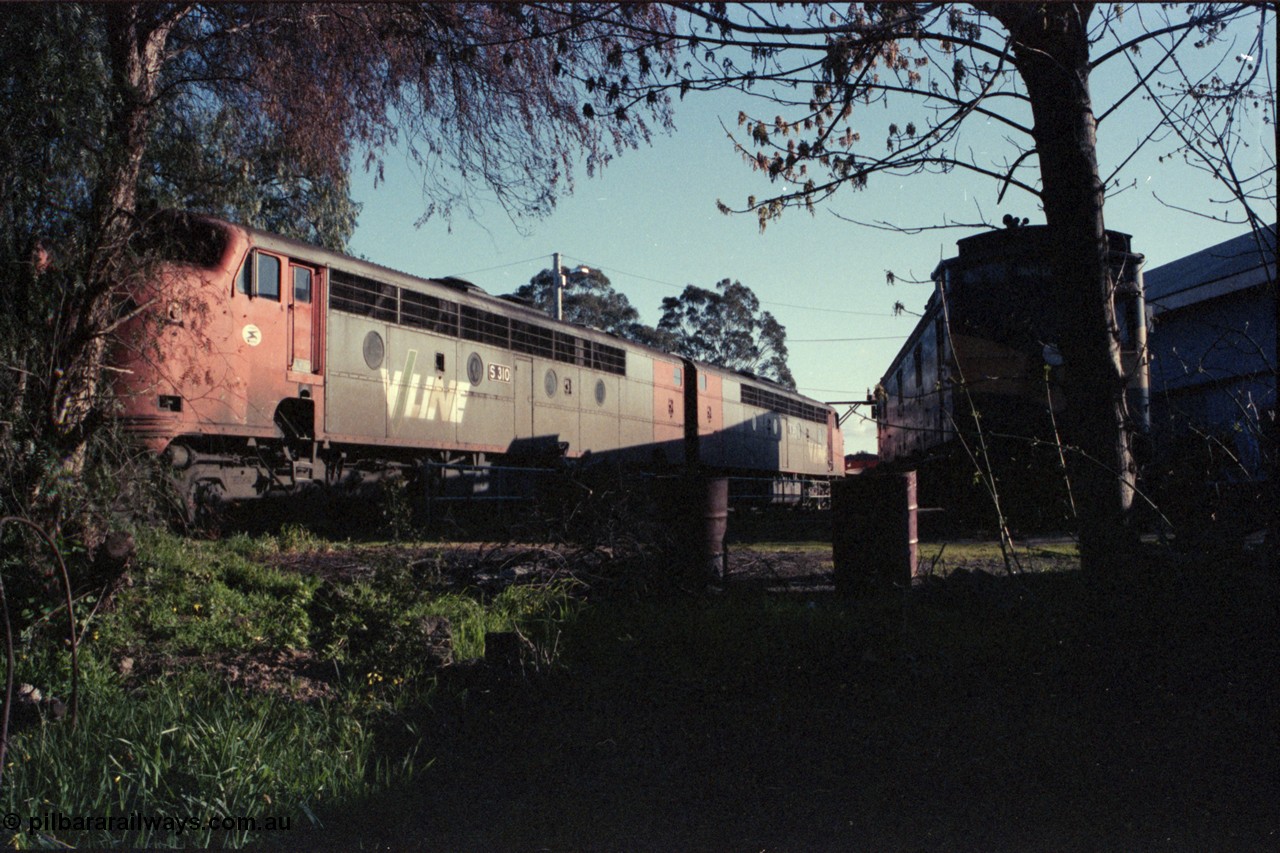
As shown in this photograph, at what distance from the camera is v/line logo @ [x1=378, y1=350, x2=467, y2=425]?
12.6m

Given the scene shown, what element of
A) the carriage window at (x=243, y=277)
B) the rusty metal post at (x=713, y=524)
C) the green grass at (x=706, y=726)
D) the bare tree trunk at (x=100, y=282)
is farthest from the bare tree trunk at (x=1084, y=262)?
the carriage window at (x=243, y=277)

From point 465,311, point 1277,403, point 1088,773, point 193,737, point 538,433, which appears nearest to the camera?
point 1088,773

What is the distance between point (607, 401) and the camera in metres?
18.1

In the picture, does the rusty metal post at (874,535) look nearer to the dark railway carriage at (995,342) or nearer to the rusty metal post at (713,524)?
the rusty metal post at (713,524)

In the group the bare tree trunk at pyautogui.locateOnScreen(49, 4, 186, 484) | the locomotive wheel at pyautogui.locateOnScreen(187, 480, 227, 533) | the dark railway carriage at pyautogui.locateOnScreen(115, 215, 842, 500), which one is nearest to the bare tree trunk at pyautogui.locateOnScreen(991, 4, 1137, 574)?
the bare tree trunk at pyautogui.locateOnScreen(49, 4, 186, 484)

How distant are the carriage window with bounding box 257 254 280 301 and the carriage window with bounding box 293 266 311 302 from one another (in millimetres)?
266

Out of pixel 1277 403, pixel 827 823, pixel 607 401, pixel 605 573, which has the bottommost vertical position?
pixel 827 823

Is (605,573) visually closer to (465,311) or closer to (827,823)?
(827,823)

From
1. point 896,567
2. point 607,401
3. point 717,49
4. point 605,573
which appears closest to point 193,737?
point 605,573

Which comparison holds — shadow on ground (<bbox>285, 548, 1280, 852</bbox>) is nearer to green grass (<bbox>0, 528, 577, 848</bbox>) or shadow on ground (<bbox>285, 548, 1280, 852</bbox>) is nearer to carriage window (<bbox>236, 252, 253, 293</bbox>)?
green grass (<bbox>0, 528, 577, 848</bbox>)

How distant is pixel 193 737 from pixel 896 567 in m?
4.59

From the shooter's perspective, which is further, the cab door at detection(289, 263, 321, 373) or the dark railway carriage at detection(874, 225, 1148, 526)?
the dark railway carriage at detection(874, 225, 1148, 526)

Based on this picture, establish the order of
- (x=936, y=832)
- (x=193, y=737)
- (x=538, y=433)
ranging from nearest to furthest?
(x=936, y=832)
(x=193, y=737)
(x=538, y=433)

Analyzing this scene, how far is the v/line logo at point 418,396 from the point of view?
12.6 meters
